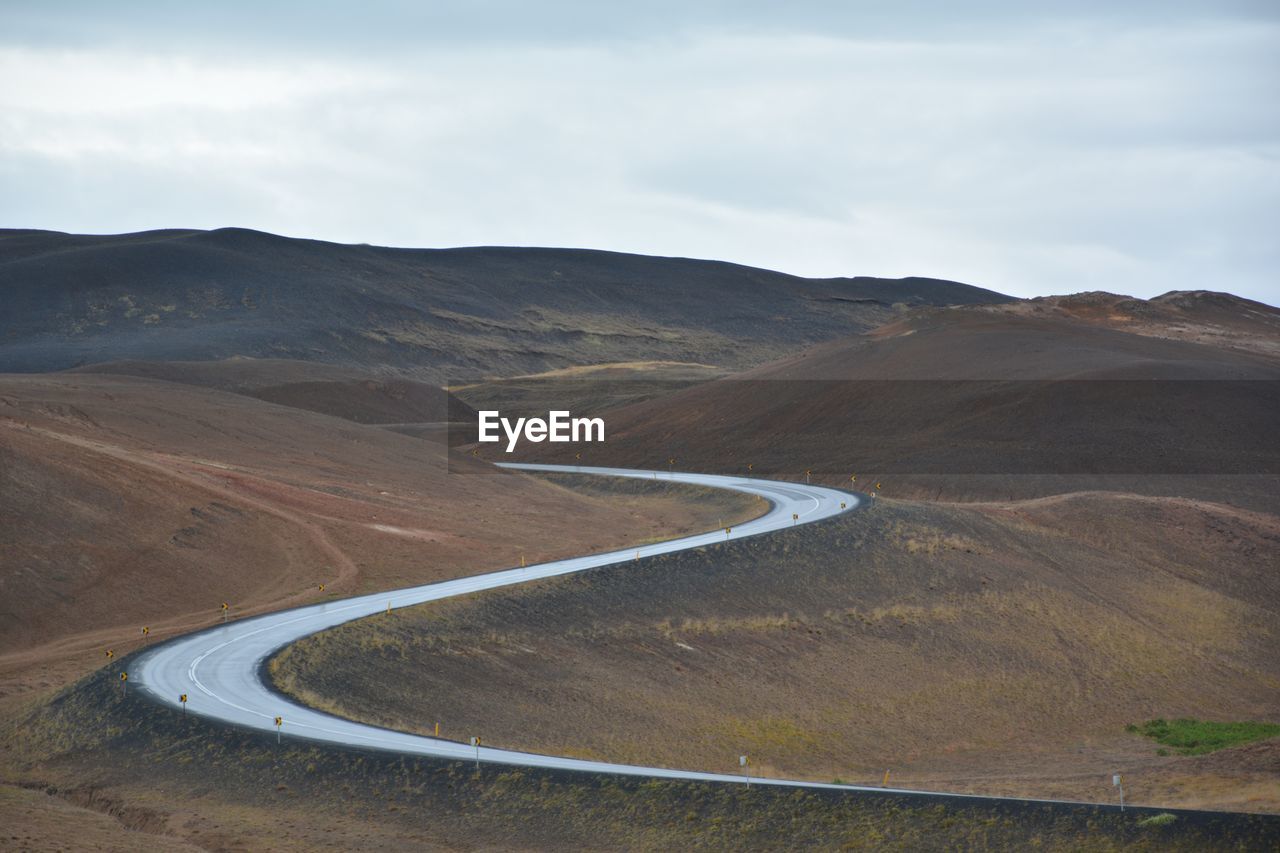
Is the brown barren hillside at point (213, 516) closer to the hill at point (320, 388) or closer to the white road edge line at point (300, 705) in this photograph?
the white road edge line at point (300, 705)

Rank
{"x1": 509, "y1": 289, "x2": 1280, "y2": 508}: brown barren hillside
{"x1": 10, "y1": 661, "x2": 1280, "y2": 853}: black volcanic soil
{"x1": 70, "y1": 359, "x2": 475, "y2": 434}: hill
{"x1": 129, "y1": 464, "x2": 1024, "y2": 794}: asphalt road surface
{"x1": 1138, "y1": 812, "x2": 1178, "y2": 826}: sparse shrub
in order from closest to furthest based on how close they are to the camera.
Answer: {"x1": 1138, "y1": 812, "x2": 1178, "y2": 826}: sparse shrub < {"x1": 10, "y1": 661, "x2": 1280, "y2": 853}: black volcanic soil < {"x1": 129, "y1": 464, "x2": 1024, "y2": 794}: asphalt road surface < {"x1": 509, "y1": 289, "x2": 1280, "y2": 508}: brown barren hillside < {"x1": 70, "y1": 359, "x2": 475, "y2": 434}: hill

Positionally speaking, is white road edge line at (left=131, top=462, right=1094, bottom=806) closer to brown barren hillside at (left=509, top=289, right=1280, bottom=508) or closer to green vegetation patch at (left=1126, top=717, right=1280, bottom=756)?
green vegetation patch at (left=1126, top=717, right=1280, bottom=756)

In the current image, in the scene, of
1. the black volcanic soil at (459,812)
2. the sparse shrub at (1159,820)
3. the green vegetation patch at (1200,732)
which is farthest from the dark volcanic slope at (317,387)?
the sparse shrub at (1159,820)

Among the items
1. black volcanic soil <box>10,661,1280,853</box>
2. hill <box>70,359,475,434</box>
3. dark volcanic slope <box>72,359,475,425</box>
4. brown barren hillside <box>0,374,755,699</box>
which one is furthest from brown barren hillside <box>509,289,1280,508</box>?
black volcanic soil <box>10,661,1280,853</box>

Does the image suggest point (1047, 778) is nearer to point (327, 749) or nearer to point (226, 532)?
point (327, 749)

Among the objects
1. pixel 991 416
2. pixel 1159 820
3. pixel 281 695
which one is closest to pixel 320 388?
pixel 991 416

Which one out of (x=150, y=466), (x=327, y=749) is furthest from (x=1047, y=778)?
(x=150, y=466)
